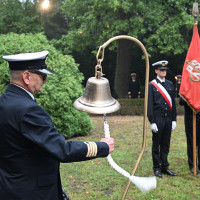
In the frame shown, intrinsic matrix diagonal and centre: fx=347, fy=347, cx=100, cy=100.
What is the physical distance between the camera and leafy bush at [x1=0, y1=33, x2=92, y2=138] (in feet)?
29.9

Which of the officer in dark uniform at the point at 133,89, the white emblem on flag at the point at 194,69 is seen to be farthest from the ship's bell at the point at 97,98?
the officer in dark uniform at the point at 133,89

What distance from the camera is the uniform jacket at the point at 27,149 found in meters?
2.62

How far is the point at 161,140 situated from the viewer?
21.6 ft

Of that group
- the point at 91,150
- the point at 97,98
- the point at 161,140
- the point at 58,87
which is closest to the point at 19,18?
the point at 58,87

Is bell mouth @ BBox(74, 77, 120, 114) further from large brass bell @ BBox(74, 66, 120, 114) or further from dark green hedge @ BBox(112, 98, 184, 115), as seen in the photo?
dark green hedge @ BBox(112, 98, 184, 115)

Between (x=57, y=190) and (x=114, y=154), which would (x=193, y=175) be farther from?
(x=57, y=190)

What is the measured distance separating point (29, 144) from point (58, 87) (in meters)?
6.87

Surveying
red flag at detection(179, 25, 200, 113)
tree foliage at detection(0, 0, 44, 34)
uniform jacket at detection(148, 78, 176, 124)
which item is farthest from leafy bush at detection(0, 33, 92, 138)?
tree foliage at detection(0, 0, 44, 34)

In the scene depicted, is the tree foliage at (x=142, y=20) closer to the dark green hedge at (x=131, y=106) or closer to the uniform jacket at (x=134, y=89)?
the uniform jacket at (x=134, y=89)

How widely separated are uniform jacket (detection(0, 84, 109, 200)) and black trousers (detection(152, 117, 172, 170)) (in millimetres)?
3789

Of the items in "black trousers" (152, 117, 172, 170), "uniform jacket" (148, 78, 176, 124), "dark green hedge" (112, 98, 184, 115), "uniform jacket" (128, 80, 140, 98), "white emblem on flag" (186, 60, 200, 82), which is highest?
"white emblem on flag" (186, 60, 200, 82)

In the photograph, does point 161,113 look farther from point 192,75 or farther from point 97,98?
point 97,98

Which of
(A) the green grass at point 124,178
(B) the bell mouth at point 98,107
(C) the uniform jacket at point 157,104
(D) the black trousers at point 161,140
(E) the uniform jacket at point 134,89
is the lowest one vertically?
(E) the uniform jacket at point 134,89

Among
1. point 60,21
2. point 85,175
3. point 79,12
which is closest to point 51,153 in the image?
point 85,175
